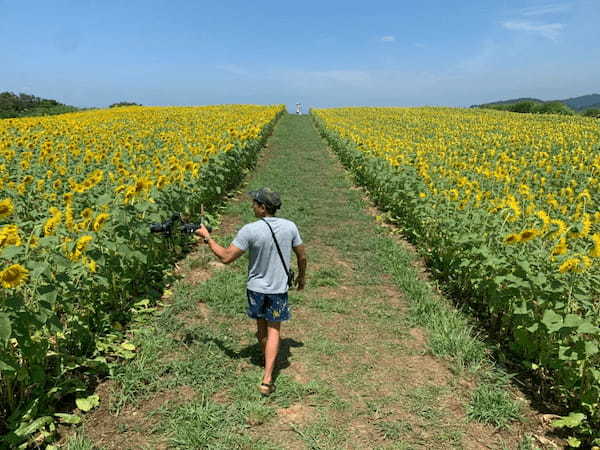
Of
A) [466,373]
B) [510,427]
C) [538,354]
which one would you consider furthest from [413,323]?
[510,427]

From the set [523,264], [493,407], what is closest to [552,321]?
[523,264]

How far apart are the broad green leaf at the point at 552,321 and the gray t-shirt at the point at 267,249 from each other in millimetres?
2084

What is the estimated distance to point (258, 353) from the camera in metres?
4.33

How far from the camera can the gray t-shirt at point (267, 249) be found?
3.57 meters

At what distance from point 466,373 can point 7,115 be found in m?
42.8

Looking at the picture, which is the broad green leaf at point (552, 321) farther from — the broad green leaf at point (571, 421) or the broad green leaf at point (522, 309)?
the broad green leaf at point (571, 421)

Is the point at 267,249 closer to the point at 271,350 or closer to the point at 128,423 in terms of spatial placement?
the point at 271,350

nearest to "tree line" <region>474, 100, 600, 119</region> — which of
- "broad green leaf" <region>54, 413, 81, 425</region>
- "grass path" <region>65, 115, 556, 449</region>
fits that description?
"grass path" <region>65, 115, 556, 449</region>

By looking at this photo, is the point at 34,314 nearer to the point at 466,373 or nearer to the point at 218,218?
the point at 466,373

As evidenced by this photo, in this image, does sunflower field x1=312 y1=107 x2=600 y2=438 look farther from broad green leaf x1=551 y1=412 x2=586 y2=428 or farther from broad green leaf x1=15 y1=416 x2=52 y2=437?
broad green leaf x1=15 y1=416 x2=52 y2=437

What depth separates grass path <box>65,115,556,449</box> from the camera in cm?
327

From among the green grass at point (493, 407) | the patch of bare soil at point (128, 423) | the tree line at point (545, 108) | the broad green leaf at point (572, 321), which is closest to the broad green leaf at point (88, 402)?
the patch of bare soil at point (128, 423)

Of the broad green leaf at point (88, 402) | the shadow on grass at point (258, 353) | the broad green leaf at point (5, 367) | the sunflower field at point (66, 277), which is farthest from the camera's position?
the shadow on grass at point (258, 353)

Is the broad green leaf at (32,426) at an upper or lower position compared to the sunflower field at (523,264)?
lower
